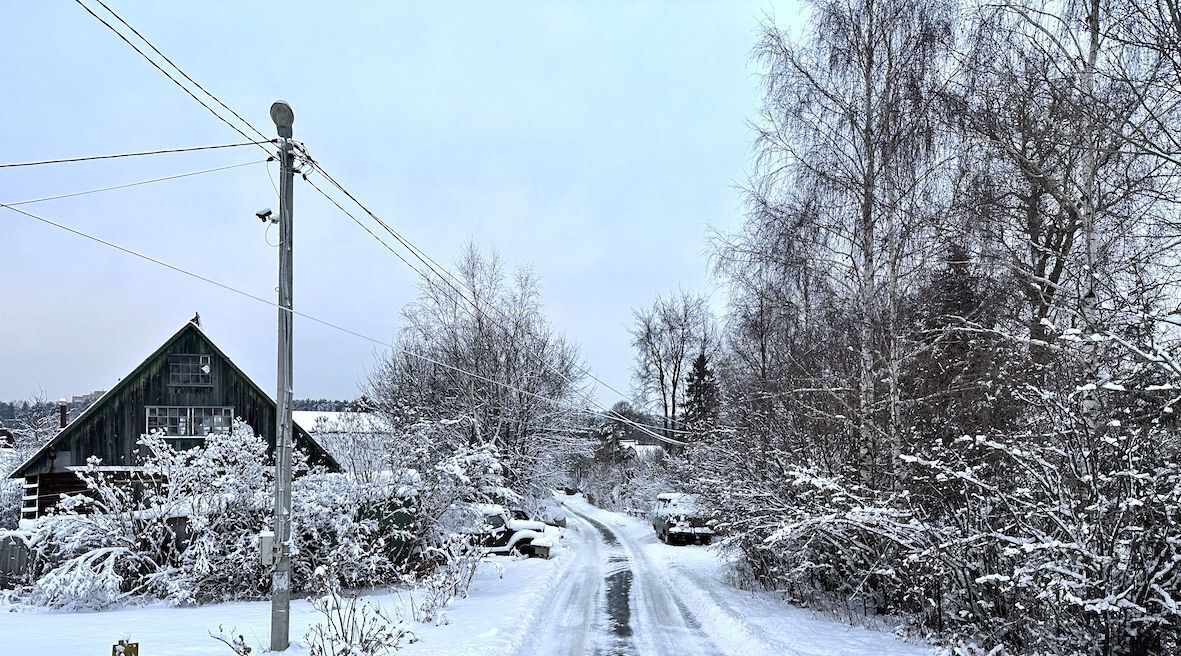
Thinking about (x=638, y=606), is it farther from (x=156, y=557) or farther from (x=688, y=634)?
(x=156, y=557)

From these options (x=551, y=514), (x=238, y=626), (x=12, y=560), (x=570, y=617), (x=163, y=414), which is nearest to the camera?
(x=238, y=626)

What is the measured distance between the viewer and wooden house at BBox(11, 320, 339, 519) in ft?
66.8

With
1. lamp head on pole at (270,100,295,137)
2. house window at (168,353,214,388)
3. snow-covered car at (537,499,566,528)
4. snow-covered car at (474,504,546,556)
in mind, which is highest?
lamp head on pole at (270,100,295,137)

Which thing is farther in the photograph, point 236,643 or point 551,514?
point 551,514

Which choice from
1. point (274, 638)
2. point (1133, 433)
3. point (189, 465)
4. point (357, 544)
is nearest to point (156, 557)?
point (189, 465)

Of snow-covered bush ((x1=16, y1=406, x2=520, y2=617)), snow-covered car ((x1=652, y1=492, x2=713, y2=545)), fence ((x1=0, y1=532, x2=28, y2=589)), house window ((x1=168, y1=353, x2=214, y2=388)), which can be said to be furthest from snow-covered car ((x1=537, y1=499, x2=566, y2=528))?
fence ((x1=0, y1=532, x2=28, y2=589))

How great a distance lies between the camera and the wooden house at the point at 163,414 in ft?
66.8

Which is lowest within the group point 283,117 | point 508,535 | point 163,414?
point 508,535

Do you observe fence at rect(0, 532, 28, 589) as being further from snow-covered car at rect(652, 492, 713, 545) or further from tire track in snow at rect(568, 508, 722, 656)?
snow-covered car at rect(652, 492, 713, 545)

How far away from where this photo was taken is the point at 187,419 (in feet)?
73.6

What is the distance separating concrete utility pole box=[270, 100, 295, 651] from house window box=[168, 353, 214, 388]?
50.1 ft

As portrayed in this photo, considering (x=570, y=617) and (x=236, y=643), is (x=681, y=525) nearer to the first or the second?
(x=570, y=617)

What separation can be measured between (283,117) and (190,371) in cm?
1610

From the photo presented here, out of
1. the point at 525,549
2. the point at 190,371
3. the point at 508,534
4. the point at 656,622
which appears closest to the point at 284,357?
the point at 656,622
